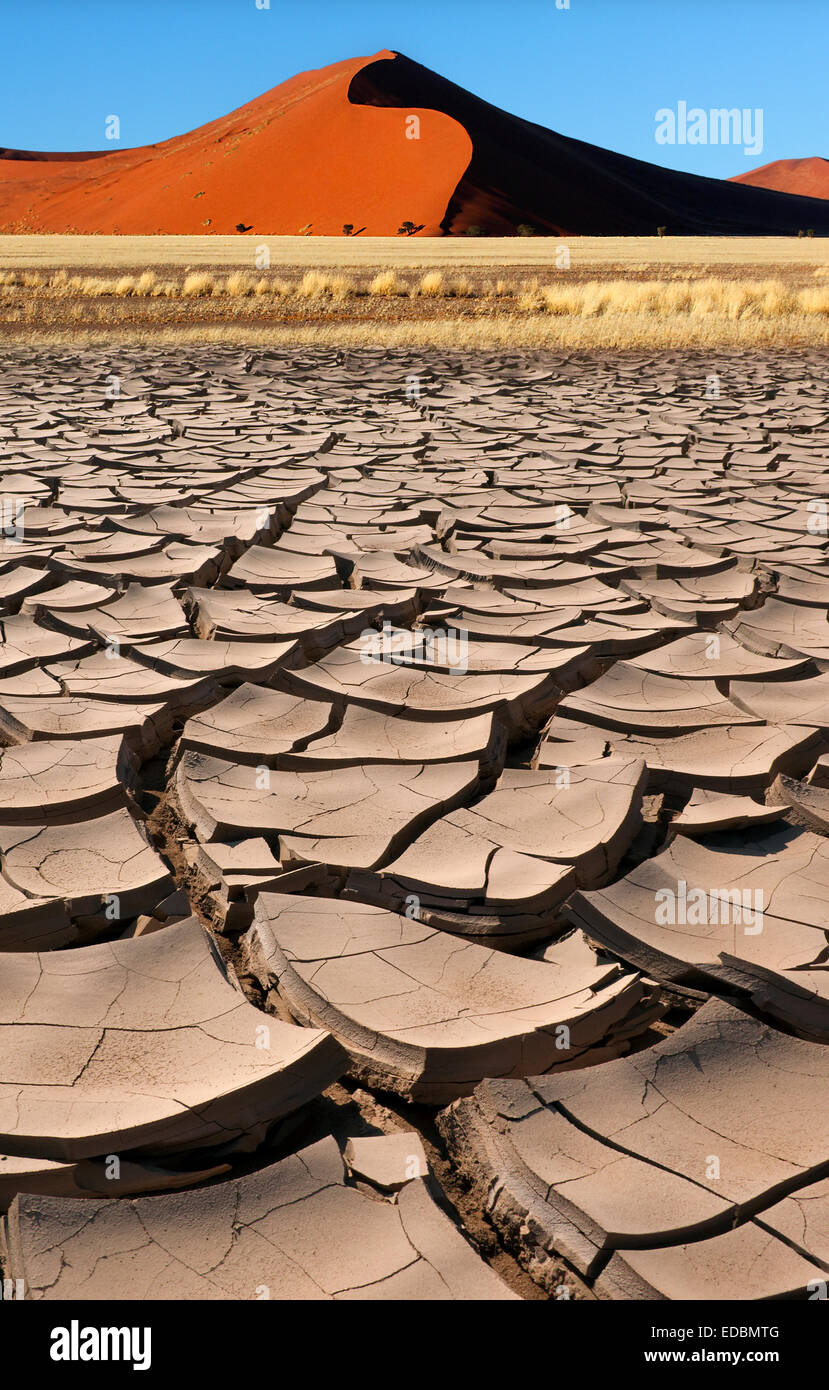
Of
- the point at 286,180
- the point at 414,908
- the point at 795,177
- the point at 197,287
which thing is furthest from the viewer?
the point at 795,177

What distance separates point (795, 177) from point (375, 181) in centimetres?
8062

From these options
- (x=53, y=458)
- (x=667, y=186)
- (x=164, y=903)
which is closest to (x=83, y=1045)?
(x=164, y=903)

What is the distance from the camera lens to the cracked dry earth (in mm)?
1271

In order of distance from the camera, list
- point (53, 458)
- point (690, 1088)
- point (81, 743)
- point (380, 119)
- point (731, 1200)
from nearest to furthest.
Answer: point (731, 1200) < point (690, 1088) < point (81, 743) < point (53, 458) < point (380, 119)

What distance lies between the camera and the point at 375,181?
5506cm

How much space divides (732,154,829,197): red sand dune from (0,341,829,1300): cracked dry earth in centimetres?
12342

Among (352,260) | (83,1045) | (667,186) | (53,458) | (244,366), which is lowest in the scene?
(83,1045)

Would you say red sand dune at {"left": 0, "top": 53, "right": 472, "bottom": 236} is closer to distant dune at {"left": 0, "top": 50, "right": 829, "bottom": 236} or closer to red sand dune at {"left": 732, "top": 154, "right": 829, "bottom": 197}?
distant dune at {"left": 0, "top": 50, "right": 829, "bottom": 236}

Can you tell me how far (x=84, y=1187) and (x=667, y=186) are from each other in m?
87.1

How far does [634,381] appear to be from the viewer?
8719 mm

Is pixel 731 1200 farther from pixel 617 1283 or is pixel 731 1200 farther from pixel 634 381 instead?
pixel 634 381

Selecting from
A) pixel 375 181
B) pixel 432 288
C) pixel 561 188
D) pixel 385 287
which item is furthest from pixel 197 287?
pixel 561 188

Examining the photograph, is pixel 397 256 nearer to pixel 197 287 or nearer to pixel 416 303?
pixel 197 287
